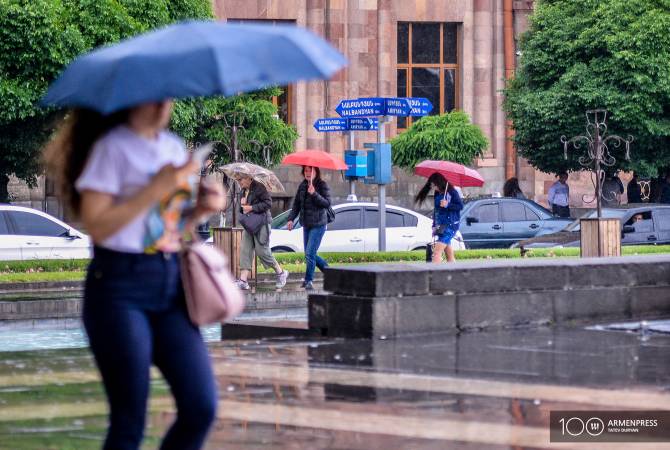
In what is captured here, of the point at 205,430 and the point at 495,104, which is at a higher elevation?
the point at 495,104

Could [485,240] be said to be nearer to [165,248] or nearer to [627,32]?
[627,32]

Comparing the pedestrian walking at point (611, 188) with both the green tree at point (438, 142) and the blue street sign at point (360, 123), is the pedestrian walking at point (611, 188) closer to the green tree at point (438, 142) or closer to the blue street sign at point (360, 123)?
the green tree at point (438, 142)

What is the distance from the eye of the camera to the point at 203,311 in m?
5.73

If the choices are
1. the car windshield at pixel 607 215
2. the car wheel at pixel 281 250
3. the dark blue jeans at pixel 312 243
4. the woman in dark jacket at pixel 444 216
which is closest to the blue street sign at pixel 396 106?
the car wheel at pixel 281 250

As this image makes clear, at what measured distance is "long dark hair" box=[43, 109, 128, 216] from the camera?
19.1 ft

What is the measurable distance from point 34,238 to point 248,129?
40.3 feet

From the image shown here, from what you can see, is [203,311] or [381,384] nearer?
[203,311]

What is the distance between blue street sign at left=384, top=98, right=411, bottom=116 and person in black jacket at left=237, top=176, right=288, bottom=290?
6.14m

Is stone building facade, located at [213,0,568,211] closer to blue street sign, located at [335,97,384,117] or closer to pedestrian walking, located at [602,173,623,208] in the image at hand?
pedestrian walking, located at [602,173,623,208]

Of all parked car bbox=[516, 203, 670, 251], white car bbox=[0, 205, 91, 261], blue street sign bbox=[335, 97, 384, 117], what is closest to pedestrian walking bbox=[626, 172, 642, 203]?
parked car bbox=[516, 203, 670, 251]

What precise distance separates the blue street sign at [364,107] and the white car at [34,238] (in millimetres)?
5504

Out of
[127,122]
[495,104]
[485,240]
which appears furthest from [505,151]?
[127,122]

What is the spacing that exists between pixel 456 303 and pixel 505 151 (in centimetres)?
3587

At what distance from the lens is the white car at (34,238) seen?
86.6ft
